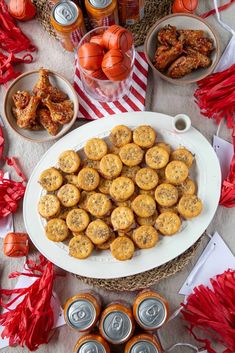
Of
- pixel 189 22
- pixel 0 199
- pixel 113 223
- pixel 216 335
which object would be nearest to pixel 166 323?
pixel 216 335

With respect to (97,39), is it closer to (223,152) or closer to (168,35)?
(168,35)

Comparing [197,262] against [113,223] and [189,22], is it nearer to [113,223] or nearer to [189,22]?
[113,223]

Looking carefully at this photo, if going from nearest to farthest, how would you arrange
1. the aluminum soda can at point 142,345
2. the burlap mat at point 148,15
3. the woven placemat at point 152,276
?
1. the aluminum soda can at point 142,345
2. the woven placemat at point 152,276
3. the burlap mat at point 148,15

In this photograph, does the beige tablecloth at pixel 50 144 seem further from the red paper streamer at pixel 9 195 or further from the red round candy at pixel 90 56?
the red round candy at pixel 90 56

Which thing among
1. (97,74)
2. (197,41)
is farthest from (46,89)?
(197,41)

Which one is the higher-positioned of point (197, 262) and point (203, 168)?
point (203, 168)

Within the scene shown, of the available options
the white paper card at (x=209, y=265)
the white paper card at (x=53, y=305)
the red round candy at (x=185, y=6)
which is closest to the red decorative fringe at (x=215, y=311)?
the white paper card at (x=209, y=265)
